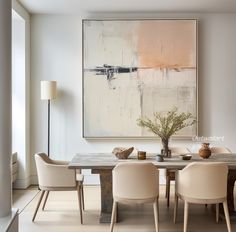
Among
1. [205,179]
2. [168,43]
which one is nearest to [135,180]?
[205,179]

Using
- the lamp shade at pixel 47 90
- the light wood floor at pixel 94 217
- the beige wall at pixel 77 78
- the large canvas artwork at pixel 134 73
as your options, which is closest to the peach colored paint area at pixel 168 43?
the large canvas artwork at pixel 134 73

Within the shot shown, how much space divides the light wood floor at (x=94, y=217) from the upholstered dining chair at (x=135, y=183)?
0.47 m

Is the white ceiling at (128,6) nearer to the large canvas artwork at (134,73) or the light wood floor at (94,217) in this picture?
the large canvas artwork at (134,73)

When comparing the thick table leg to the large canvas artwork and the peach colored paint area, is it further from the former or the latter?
the peach colored paint area

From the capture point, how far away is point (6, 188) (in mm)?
3141

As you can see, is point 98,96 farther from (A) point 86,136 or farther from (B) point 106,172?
(B) point 106,172

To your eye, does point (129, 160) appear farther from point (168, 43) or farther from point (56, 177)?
point (168, 43)

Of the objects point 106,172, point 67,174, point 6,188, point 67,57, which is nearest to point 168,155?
point 106,172

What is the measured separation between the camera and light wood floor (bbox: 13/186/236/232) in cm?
407

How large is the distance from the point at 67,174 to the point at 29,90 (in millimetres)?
2410

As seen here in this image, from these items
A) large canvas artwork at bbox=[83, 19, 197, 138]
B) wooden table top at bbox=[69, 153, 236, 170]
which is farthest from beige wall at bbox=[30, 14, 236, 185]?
wooden table top at bbox=[69, 153, 236, 170]

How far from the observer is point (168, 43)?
20.0 ft

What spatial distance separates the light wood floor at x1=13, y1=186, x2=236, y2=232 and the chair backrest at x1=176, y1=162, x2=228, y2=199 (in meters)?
0.53

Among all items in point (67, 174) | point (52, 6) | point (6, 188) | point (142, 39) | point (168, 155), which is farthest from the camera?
point (142, 39)
